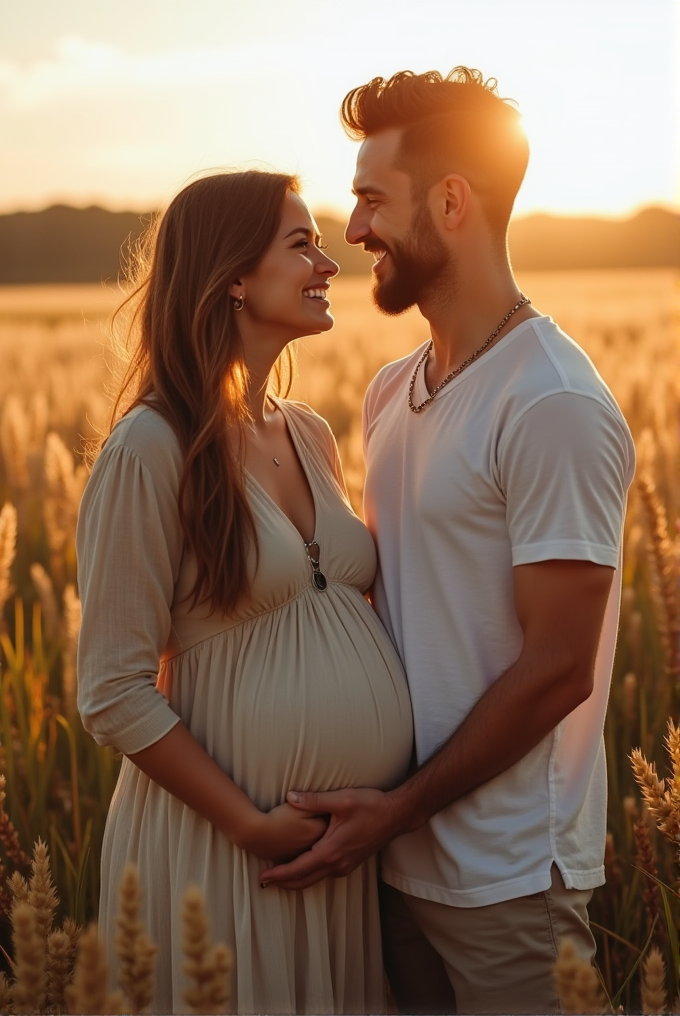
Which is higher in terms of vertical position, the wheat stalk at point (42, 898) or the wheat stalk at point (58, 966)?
the wheat stalk at point (42, 898)

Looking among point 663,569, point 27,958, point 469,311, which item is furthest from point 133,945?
point 663,569

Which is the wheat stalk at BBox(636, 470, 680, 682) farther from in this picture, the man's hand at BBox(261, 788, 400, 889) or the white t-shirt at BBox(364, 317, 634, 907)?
the man's hand at BBox(261, 788, 400, 889)

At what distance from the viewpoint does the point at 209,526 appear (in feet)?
7.24

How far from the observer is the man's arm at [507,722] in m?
2.21

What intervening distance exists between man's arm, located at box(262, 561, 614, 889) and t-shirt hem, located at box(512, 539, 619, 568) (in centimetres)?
2

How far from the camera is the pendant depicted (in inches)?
94.9

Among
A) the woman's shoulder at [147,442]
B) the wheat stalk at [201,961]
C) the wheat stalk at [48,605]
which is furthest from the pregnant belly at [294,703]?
the wheat stalk at [48,605]

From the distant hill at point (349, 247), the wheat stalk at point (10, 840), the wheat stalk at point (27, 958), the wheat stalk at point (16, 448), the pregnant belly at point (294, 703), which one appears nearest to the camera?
the wheat stalk at point (27, 958)

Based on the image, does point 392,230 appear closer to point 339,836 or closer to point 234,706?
point 234,706

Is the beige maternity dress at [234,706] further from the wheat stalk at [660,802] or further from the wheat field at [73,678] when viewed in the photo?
the wheat stalk at [660,802]

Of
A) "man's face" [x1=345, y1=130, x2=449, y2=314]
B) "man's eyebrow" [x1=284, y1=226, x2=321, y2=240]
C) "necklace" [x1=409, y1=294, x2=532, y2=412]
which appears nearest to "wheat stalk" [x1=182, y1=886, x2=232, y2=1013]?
"necklace" [x1=409, y1=294, x2=532, y2=412]

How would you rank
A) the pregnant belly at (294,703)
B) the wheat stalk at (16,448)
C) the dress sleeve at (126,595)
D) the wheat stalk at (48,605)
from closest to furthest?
1. the dress sleeve at (126,595)
2. the pregnant belly at (294,703)
3. the wheat stalk at (48,605)
4. the wheat stalk at (16,448)

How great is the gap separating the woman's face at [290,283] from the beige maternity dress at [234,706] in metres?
0.47

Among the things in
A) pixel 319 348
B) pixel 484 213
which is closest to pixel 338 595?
pixel 484 213
